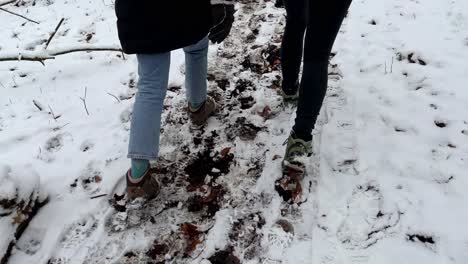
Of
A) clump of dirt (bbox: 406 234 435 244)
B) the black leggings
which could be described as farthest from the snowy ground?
the black leggings

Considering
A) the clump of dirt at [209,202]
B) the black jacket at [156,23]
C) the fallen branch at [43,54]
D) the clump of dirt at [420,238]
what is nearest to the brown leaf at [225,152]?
the clump of dirt at [209,202]

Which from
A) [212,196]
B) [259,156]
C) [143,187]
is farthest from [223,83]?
[143,187]

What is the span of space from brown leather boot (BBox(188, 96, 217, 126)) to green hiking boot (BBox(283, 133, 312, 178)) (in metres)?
0.81

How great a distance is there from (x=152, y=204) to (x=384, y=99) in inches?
81.7

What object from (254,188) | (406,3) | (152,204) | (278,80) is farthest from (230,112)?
(406,3)

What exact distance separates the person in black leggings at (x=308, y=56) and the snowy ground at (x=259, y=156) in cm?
23

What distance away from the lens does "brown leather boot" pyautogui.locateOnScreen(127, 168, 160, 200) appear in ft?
8.66

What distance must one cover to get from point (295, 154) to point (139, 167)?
1.07 meters

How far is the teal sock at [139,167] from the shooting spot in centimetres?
259

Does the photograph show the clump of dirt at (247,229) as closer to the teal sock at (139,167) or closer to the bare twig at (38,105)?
the teal sock at (139,167)

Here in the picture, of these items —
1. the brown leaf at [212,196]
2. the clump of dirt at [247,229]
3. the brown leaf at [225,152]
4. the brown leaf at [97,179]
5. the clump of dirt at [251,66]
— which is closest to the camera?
the clump of dirt at [247,229]

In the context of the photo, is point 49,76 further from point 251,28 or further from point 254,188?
point 254,188

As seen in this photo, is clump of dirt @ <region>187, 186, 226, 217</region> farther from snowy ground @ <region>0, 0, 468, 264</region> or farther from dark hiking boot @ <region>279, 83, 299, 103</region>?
dark hiking boot @ <region>279, 83, 299, 103</region>

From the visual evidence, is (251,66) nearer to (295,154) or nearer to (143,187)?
(295,154)
